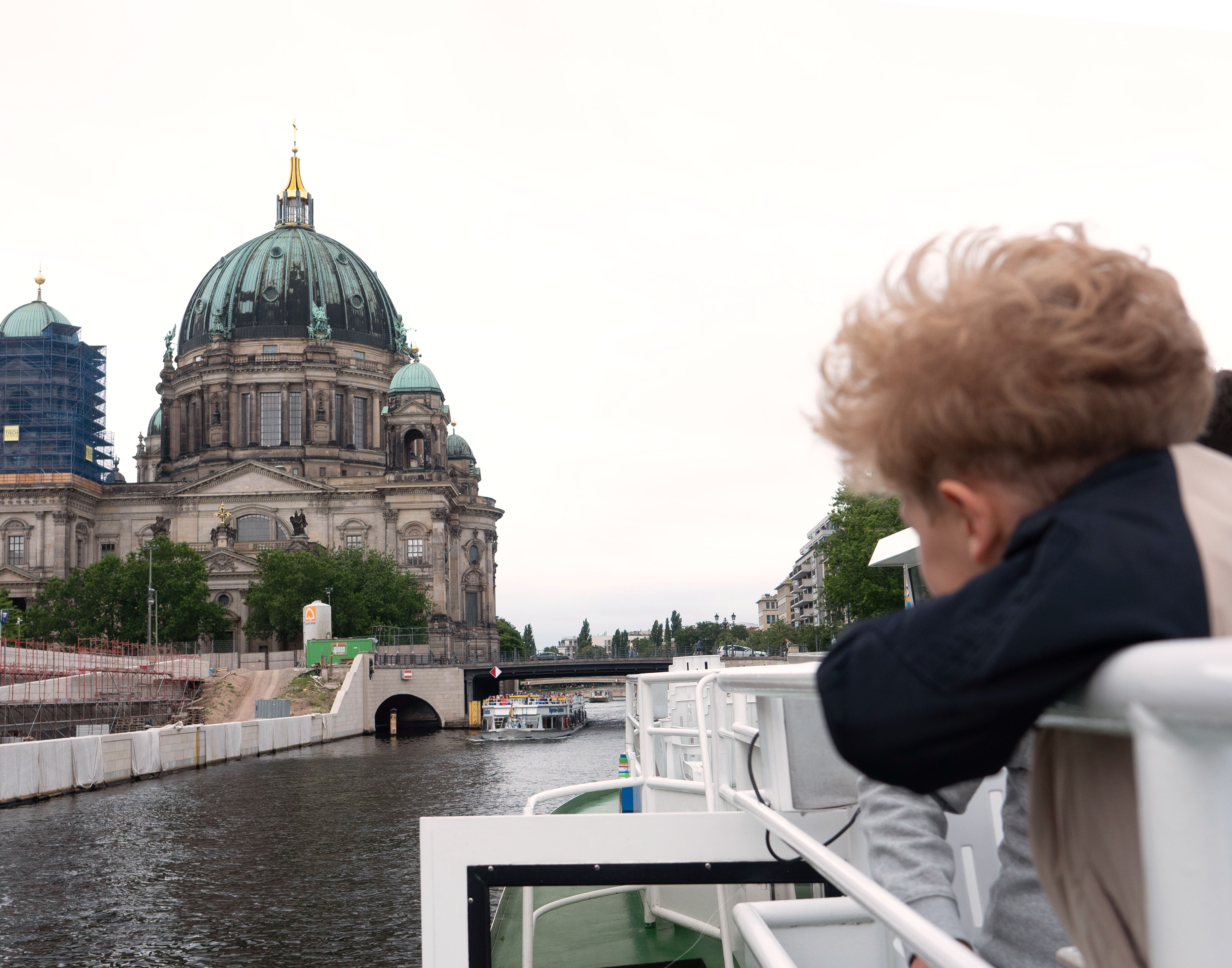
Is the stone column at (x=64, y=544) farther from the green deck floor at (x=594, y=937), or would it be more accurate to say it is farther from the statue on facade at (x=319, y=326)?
the green deck floor at (x=594, y=937)

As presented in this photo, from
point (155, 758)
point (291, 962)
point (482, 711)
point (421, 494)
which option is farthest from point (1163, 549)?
point (421, 494)

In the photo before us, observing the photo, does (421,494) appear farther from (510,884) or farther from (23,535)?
(510,884)

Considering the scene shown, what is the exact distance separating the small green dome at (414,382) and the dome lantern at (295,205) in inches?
949

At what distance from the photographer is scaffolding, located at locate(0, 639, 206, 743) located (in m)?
36.4

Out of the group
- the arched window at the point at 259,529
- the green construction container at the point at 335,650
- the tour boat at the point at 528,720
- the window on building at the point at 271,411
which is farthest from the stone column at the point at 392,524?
the green construction container at the point at 335,650

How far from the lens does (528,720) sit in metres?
58.9

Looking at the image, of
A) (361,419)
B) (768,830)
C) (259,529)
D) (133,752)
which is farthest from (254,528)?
(768,830)

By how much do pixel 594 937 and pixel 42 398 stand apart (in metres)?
82.3

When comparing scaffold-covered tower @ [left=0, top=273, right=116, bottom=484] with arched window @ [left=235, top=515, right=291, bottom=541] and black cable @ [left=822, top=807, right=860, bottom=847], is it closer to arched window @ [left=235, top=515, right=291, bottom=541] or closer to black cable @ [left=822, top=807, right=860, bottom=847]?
arched window @ [left=235, top=515, right=291, bottom=541]

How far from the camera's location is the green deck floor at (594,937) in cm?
691

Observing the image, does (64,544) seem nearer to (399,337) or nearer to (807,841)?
(399,337)

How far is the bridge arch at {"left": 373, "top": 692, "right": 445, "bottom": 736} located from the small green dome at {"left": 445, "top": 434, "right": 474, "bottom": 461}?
43838 mm

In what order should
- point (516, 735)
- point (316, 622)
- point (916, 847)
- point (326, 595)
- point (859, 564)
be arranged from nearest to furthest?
point (916, 847)
point (859, 564)
point (516, 735)
point (316, 622)
point (326, 595)

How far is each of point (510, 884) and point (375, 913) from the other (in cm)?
1339
